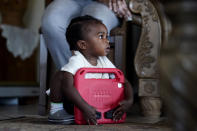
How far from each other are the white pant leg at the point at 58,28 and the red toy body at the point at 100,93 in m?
0.32

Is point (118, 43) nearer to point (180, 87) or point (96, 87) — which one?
point (96, 87)

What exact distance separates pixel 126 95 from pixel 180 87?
843 millimetres

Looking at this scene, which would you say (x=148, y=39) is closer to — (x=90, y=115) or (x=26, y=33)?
(x=90, y=115)

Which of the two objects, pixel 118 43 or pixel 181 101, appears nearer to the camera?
pixel 181 101

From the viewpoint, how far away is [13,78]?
2.86 meters

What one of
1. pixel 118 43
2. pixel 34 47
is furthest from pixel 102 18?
pixel 34 47

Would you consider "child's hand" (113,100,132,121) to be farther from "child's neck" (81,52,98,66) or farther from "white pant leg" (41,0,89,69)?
"white pant leg" (41,0,89,69)

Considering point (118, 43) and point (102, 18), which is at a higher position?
point (102, 18)

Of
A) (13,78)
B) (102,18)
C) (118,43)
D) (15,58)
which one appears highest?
(102,18)

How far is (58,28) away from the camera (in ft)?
4.48

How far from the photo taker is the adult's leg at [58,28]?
137 centimetres

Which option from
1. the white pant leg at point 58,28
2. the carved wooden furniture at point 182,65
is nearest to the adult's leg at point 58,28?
the white pant leg at point 58,28

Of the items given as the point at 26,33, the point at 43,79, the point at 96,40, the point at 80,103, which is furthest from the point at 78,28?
the point at 26,33

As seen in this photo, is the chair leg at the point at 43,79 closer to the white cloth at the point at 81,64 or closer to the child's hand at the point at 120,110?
the white cloth at the point at 81,64
